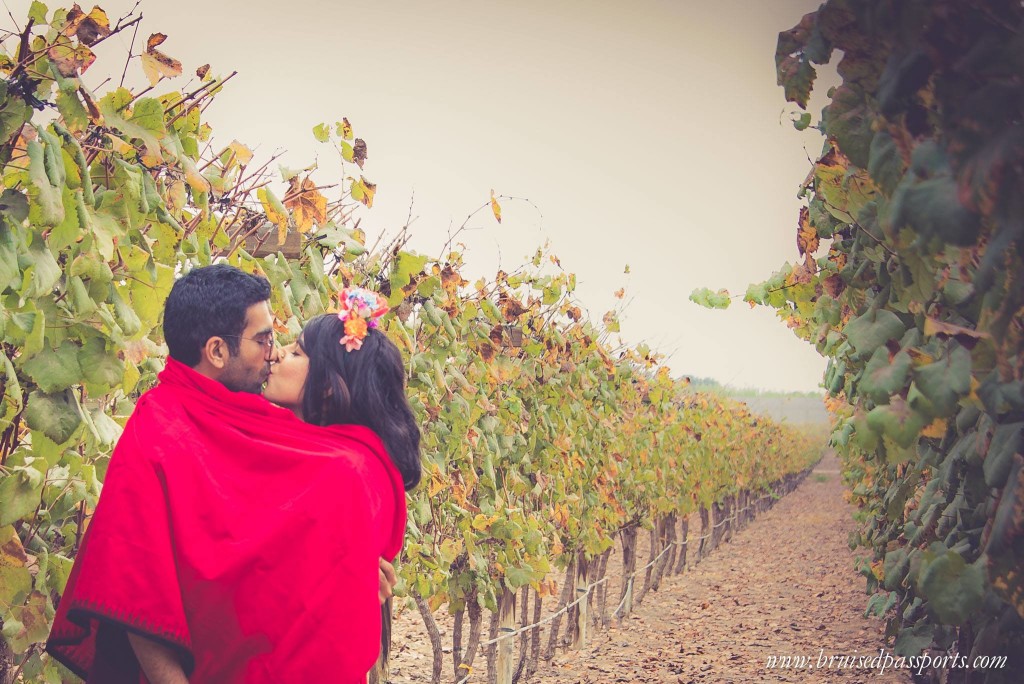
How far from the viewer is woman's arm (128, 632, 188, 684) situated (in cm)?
159

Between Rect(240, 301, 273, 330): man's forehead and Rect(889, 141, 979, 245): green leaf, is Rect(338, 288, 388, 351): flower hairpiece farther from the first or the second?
Rect(889, 141, 979, 245): green leaf

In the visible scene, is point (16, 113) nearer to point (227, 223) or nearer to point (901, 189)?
point (227, 223)

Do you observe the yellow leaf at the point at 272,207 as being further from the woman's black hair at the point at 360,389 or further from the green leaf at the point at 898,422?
the green leaf at the point at 898,422

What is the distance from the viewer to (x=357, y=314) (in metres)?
2.06

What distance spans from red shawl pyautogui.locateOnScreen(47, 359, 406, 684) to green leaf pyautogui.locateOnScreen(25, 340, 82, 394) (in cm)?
15

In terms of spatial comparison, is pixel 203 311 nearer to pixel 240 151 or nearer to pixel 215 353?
pixel 215 353

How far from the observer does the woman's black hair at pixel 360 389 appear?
77.7 inches

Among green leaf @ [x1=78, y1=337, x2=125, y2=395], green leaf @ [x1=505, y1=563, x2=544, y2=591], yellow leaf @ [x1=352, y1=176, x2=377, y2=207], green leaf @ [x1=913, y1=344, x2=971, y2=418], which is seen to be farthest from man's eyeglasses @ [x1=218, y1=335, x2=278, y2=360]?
green leaf @ [x1=505, y1=563, x2=544, y2=591]

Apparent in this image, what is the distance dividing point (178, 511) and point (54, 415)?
361mm

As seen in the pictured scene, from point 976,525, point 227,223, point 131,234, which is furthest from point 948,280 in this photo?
point 227,223

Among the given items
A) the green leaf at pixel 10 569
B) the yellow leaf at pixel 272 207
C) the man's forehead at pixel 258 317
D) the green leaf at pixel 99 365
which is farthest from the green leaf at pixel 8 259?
the yellow leaf at pixel 272 207

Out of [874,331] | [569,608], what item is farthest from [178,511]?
[569,608]

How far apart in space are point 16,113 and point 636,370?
659cm

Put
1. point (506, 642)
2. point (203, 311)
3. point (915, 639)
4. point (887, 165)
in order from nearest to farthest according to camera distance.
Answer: point (887, 165) < point (203, 311) < point (915, 639) < point (506, 642)
